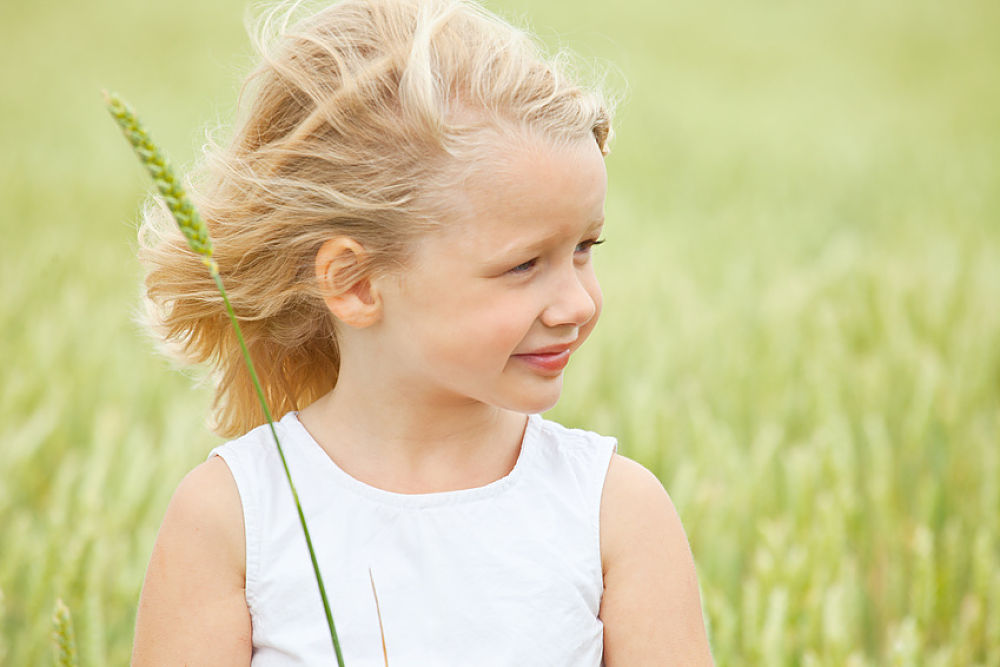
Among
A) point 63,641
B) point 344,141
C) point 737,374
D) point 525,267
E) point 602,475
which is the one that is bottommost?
point 63,641

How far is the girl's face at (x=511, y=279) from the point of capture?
134 centimetres

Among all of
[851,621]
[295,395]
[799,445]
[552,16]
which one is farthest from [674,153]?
[295,395]

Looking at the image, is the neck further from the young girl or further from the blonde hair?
the blonde hair

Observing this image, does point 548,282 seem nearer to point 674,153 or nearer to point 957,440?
point 957,440

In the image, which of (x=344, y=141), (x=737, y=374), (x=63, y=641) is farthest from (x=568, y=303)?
(x=737, y=374)

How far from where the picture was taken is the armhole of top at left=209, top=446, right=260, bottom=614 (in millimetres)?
1380

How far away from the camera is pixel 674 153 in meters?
6.93

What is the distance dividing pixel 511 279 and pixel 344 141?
279 millimetres

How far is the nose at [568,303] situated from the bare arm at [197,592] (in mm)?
446

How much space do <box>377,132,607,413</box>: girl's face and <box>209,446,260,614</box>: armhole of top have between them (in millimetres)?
266

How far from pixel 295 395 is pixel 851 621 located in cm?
126

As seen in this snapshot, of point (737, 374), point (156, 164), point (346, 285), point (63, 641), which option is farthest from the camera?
point (737, 374)

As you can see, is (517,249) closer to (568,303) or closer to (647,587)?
(568,303)

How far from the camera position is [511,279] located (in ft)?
4.46
